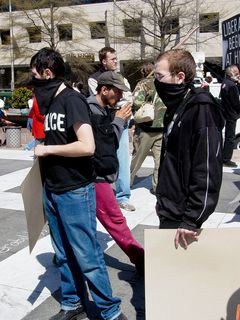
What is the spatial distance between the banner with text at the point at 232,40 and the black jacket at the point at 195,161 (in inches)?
Answer: 187

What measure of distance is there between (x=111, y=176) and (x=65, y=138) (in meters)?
0.79

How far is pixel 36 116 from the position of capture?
574 centimetres

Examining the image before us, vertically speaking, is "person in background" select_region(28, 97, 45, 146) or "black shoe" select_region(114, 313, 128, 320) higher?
"person in background" select_region(28, 97, 45, 146)

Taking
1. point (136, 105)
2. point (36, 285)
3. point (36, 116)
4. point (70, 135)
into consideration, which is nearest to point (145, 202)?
point (136, 105)

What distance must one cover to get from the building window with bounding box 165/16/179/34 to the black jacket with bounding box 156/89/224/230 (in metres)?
33.1

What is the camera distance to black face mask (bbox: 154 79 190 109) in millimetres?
2611

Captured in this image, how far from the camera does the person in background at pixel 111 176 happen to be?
348cm

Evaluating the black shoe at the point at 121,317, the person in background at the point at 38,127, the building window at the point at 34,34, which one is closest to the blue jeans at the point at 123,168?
the person in background at the point at 38,127

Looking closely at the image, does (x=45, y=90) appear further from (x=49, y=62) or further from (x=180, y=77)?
(x=180, y=77)

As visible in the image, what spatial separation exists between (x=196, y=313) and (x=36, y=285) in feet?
5.61

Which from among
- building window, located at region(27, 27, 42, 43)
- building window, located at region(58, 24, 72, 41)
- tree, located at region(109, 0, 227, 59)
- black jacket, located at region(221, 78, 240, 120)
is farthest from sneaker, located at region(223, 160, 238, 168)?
building window, located at region(27, 27, 42, 43)

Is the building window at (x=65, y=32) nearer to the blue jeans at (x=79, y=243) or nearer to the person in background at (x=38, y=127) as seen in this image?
A: the person in background at (x=38, y=127)

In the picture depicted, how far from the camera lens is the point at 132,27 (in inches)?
1460

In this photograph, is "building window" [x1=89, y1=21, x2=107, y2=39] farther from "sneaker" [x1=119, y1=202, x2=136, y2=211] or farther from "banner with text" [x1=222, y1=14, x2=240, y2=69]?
"sneaker" [x1=119, y1=202, x2=136, y2=211]
